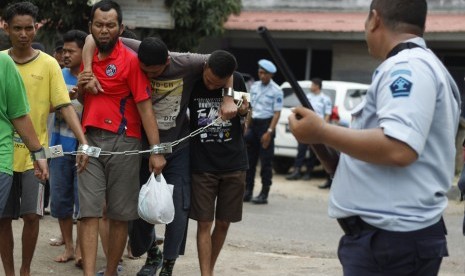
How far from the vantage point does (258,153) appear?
1177 cm

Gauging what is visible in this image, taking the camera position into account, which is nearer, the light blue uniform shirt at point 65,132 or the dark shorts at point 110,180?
the dark shorts at point 110,180

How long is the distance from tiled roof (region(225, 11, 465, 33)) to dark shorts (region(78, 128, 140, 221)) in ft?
41.6

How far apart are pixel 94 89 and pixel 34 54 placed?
552mm

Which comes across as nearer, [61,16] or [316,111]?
[61,16]

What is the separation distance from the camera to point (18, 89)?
5.14 meters

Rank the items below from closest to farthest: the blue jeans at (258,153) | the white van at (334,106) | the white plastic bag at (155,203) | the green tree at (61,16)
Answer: the white plastic bag at (155,203) < the blue jeans at (258,153) < the green tree at (61,16) < the white van at (334,106)

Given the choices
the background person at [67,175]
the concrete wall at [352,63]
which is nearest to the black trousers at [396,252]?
the background person at [67,175]

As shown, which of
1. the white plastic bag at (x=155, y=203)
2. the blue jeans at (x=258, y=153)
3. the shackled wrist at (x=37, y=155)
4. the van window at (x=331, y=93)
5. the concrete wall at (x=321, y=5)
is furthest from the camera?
the concrete wall at (x=321, y=5)

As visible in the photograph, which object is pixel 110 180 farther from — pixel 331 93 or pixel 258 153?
pixel 331 93

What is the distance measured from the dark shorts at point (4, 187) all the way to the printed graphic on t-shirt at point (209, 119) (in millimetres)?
1566

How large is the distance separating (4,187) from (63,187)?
5.42 ft

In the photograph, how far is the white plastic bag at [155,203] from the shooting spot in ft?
18.4

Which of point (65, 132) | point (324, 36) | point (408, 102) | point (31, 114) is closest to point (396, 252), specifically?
point (408, 102)

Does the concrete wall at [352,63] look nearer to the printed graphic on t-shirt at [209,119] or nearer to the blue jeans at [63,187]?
the blue jeans at [63,187]
